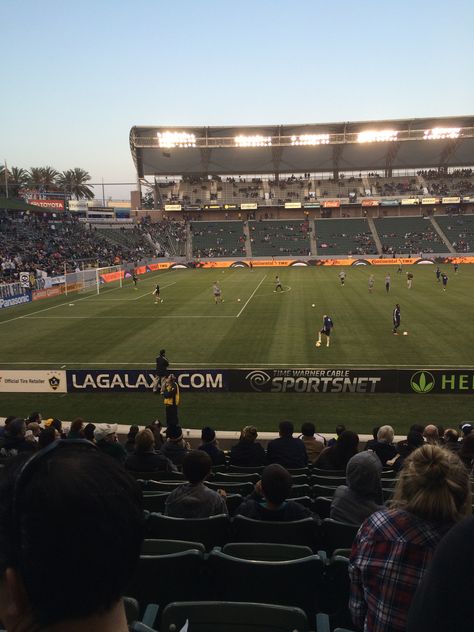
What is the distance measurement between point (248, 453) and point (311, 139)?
3719 inches

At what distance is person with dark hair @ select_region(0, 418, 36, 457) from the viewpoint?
10055 millimetres

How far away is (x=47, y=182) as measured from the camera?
113m

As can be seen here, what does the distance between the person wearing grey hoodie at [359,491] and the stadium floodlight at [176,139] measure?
9975 cm

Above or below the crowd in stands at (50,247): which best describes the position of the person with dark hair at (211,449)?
below

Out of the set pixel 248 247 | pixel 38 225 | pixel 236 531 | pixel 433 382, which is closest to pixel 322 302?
pixel 433 382

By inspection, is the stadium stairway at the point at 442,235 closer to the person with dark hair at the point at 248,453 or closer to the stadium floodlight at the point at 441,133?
the stadium floodlight at the point at 441,133

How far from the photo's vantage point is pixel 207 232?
333ft

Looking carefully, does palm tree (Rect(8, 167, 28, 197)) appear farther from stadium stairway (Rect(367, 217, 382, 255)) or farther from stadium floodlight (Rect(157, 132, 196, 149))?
stadium stairway (Rect(367, 217, 382, 255))

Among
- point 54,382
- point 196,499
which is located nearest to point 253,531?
point 196,499

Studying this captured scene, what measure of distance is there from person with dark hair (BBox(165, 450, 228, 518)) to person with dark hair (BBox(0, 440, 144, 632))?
4.49 metres

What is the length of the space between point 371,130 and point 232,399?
88.5 m

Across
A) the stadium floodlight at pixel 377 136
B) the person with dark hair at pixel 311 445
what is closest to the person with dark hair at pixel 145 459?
the person with dark hair at pixel 311 445

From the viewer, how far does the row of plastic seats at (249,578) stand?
4.25 meters

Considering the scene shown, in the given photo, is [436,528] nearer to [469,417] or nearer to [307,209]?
[469,417]
